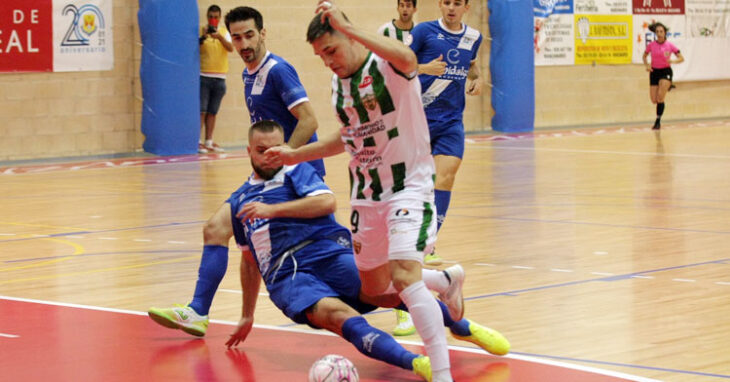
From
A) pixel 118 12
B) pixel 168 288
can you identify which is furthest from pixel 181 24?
pixel 168 288

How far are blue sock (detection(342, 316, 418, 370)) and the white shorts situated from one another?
23cm

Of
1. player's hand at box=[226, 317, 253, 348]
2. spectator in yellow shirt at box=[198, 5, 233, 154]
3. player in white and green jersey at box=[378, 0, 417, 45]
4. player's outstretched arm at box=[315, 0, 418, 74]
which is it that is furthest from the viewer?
spectator in yellow shirt at box=[198, 5, 233, 154]

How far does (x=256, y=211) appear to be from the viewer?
500cm

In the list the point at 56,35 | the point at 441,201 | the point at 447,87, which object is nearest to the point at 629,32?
the point at 56,35

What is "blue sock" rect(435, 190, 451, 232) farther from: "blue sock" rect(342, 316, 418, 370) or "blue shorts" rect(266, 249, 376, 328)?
"blue sock" rect(342, 316, 418, 370)

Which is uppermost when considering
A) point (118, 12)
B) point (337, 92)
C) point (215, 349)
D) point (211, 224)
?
point (118, 12)

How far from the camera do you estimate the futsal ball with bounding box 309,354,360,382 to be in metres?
4.46

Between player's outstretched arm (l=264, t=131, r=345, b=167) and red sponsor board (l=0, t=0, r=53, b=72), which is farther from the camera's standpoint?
red sponsor board (l=0, t=0, r=53, b=72)

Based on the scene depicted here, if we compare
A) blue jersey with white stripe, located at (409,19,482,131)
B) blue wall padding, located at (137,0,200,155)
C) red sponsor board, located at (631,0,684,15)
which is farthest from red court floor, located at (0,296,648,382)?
red sponsor board, located at (631,0,684,15)

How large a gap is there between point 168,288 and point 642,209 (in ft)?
15.8

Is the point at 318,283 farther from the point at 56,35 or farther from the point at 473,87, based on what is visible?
the point at 56,35

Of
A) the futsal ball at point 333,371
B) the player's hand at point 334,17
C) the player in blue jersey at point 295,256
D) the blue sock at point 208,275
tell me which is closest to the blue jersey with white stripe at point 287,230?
the player in blue jersey at point 295,256

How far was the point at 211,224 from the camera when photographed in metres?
5.65

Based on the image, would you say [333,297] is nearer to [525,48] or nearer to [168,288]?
[168,288]
